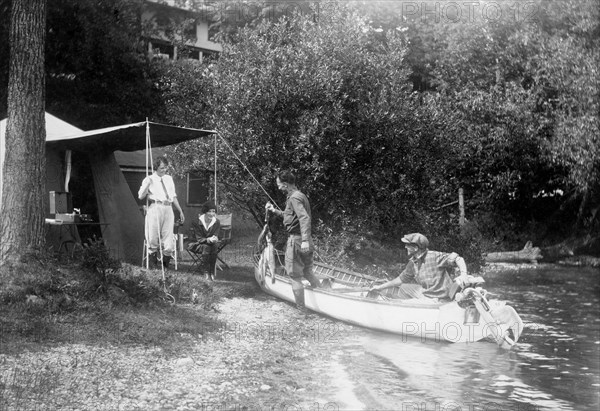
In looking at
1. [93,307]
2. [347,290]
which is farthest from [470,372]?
[93,307]

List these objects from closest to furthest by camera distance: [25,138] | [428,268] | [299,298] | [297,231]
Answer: [428,268] → [25,138] → [297,231] → [299,298]

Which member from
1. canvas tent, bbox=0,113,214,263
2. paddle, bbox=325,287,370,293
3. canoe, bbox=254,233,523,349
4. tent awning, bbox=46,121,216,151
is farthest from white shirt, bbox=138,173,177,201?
paddle, bbox=325,287,370,293

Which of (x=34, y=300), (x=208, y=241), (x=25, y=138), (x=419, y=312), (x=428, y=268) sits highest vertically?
(x=25, y=138)

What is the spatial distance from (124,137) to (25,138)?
2552 millimetres

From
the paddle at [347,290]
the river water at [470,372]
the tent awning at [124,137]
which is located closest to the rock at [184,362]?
the river water at [470,372]

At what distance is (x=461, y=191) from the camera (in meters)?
26.0

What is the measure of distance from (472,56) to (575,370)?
65.6ft

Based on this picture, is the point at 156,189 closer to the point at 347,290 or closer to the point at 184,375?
the point at 347,290

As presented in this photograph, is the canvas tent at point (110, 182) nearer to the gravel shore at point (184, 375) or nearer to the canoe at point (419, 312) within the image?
the canoe at point (419, 312)

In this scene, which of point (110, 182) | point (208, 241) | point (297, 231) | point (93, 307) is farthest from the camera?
point (110, 182)

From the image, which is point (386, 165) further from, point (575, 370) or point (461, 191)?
point (461, 191)

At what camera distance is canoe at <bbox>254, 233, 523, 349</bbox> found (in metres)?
10.1

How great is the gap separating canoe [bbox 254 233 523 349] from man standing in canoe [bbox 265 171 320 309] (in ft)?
1.17

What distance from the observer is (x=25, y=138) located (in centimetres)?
1104
